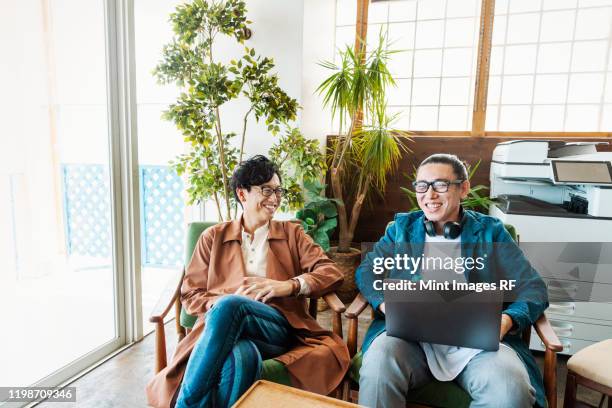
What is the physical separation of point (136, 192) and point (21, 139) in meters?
0.68

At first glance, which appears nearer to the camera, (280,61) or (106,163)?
(106,163)

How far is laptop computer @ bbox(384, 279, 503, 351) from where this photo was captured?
1147mm

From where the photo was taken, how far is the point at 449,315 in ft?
3.87

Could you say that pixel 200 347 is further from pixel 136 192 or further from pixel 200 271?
pixel 136 192

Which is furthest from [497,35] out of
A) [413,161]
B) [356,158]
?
[356,158]

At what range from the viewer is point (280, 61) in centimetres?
315

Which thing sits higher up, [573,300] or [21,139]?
[21,139]

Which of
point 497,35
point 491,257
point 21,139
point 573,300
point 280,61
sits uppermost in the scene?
point 497,35

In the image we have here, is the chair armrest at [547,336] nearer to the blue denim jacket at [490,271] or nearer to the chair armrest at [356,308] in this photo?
the blue denim jacket at [490,271]

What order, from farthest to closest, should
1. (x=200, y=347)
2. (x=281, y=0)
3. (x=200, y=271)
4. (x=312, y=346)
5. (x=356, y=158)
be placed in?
(x=356, y=158) < (x=281, y=0) < (x=200, y=271) < (x=312, y=346) < (x=200, y=347)

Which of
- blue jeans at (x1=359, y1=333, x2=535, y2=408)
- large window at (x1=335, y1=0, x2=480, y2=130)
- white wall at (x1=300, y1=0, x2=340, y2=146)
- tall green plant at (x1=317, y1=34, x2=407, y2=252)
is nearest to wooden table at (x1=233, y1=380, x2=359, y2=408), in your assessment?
blue jeans at (x1=359, y1=333, x2=535, y2=408)

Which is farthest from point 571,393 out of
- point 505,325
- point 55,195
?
point 55,195

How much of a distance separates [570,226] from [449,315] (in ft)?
5.04

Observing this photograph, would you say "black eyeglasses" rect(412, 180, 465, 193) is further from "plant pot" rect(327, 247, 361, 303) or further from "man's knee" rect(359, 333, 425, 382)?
"plant pot" rect(327, 247, 361, 303)
